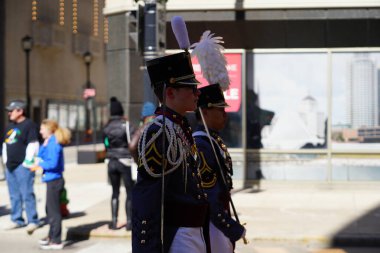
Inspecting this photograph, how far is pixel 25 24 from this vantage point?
38375mm

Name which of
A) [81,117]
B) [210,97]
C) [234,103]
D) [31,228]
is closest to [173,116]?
[210,97]

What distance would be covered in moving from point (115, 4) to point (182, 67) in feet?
38.9

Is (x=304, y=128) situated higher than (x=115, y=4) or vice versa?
(x=115, y=4)

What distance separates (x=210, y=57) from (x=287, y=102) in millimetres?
9959

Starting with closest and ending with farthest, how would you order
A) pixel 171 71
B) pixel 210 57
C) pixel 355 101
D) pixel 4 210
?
pixel 171 71, pixel 210 57, pixel 4 210, pixel 355 101

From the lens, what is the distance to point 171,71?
381cm

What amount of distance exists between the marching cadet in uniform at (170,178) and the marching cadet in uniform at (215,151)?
730 mm

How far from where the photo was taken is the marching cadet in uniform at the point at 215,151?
4691mm

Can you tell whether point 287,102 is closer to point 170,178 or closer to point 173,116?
point 173,116

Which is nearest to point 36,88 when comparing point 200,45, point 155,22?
point 155,22

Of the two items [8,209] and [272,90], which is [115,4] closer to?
[272,90]

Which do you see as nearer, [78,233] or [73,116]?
[78,233]

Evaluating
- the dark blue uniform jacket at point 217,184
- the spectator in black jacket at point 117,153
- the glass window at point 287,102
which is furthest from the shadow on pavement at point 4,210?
the dark blue uniform jacket at point 217,184

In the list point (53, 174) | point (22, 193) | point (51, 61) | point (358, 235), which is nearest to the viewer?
point (53, 174)
